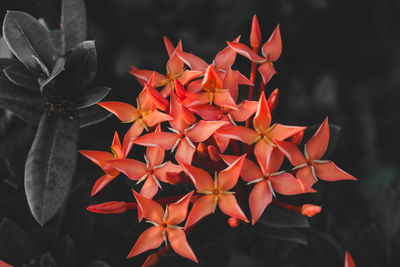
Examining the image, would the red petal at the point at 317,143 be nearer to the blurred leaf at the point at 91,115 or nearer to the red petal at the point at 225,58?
→ the red petal at the point at 225,58

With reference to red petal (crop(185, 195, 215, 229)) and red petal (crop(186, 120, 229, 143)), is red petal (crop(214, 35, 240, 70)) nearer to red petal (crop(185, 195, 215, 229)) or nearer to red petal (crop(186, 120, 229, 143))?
red petal (crop(186, 120, 229, 143))

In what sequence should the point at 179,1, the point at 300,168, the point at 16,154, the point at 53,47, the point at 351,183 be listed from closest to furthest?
1. the point at 300,168
2. the point at 53,47
3. the point at 16,154
4. the point at 179,1
5. the point at 351,183

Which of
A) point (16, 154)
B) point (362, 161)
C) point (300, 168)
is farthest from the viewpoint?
point (362, 161)

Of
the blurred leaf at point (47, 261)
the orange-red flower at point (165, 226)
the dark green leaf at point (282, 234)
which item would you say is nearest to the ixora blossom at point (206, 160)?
the orange-red flower at point (165, 226)

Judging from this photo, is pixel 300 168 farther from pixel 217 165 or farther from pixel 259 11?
pixel 259 11

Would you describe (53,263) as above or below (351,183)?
above

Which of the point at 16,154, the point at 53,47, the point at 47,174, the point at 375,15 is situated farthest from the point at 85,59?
the point at 375,15

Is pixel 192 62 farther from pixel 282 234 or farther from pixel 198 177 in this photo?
pixel 282 234

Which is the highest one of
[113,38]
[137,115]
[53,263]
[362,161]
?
[137,115]
